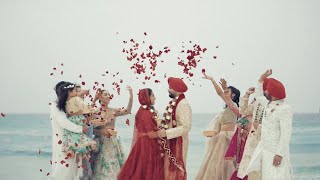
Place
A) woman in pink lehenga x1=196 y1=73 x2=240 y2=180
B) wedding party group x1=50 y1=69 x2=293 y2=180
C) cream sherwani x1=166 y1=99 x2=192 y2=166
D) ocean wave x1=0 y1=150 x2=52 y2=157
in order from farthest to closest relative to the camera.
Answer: ocean wave x1=0 y1=150 x2=52 y2=157, woman in pink lehenga x1=196 y1=73 x2=240 y2=180, cream sherwani x1=166 y1=99 x2=192 y2=166, wedding party group x1=50 y1=69 x2=293 y2=180

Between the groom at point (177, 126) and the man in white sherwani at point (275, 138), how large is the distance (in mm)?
833

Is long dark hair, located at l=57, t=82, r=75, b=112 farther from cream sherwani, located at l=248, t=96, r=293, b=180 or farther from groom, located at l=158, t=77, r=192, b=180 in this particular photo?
cream sherwani, located at l=248, t=96, r=293, b=180

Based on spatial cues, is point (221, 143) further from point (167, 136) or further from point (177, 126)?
point (167, 136)

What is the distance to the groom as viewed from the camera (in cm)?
759

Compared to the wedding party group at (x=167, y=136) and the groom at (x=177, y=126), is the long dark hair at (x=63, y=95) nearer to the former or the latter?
the wedding party group at (x=167, y=136)

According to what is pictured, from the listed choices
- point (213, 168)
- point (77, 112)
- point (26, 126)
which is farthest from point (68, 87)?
point (26, 126)

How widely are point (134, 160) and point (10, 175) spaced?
28.6 feet

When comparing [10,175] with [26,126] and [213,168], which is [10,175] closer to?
[26,126]

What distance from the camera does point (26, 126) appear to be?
21.9m

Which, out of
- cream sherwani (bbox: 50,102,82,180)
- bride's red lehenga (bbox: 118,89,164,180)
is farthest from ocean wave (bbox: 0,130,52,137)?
bride's red lehenga (bbox: 118,89,164,180)

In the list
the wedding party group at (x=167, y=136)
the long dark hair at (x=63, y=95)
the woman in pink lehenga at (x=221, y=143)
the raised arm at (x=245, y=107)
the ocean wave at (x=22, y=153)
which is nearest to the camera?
the wedding party group at (x=167, y=136)

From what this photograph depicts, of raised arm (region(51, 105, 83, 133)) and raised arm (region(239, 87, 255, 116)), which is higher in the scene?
raised arm (region(239, 87, 255, 116))

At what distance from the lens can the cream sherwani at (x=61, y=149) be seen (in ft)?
25.8

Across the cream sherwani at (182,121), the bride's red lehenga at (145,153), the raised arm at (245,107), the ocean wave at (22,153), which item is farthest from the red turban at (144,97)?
the ocean wave at (22,153)
